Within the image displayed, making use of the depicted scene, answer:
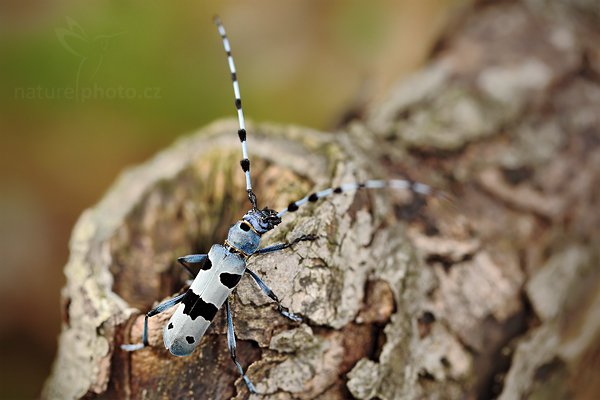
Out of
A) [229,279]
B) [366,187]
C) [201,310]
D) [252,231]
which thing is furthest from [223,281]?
[366,187]

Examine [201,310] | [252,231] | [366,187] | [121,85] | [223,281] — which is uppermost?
[121,85]

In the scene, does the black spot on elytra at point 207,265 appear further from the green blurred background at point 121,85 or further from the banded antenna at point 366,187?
the green blurred background at point 121,85

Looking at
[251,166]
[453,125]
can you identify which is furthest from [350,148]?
[453,125]

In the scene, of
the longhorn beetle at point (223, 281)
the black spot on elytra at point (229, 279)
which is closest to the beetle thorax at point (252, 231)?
the longhorn beetle at point (223, 281)

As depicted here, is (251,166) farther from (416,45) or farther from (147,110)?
(416,45)

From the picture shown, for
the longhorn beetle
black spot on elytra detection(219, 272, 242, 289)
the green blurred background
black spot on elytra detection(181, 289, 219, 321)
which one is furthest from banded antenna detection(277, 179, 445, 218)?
the green blurred background

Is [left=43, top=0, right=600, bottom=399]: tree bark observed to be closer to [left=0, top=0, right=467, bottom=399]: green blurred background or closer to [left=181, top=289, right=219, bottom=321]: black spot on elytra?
[left=181, top=289, right=219, bottom=321]: black spot on elytra

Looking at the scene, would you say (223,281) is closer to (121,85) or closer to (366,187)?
(366,187)
